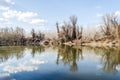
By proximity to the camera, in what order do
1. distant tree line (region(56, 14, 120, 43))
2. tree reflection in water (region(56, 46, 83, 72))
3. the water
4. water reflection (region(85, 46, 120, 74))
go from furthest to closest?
distant tree line (region(56, 14, 120, 43))
tree reflection in water (region(56, 46, 83, 72))
water reflection (region(85, 46, 120, 74))
the water

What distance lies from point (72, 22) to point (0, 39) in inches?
1525

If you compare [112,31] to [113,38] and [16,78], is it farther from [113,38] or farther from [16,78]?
[16,78]

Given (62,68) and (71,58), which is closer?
(62,68)

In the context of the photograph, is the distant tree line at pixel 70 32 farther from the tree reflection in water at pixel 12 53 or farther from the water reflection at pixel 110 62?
the water reflection at pixel 110 62

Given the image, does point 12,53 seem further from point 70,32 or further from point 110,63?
point 70,32

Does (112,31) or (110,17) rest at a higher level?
(110,17)

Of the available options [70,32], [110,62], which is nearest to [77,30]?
[70,32]

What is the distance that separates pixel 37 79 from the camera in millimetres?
10883

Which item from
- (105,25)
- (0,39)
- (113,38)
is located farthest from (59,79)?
(0,39)

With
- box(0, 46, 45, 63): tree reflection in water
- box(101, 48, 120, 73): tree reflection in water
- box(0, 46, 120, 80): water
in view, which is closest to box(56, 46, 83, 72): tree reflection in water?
box(0, 46, 120, 80): water

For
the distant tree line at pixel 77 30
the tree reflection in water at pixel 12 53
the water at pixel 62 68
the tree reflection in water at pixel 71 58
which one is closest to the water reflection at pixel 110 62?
the water at pixel 62 68

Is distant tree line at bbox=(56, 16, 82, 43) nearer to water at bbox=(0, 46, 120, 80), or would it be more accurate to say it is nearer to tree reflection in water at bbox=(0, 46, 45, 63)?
tree reflection in water at bbox=(0, 46, 45, 63)

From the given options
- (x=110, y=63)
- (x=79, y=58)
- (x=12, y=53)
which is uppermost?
(x=110, y=63)

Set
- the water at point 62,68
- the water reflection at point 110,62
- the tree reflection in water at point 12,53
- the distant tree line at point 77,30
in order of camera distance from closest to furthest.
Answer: the water at point 62,68
the water reflection at point 110,62
the tree reflection in water at point 12,53
the distant tree line at point 77,30
